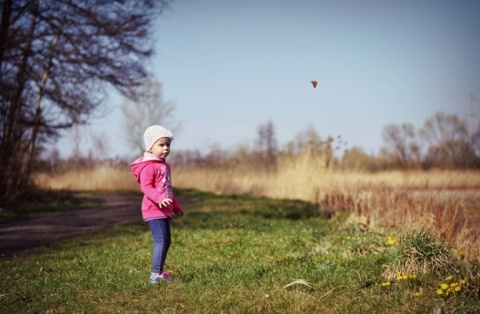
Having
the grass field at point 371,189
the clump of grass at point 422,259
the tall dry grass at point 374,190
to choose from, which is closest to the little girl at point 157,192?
the clump of grass at point 422,259

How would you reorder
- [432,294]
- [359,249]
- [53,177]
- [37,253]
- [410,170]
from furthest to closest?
[53,177]
[410,170]
[37,253]
[359,249]
[432,294]

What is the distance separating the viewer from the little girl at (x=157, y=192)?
4996mm

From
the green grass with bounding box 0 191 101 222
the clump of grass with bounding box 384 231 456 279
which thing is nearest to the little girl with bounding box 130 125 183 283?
the clump of grass with bounding box 384 231 456 279

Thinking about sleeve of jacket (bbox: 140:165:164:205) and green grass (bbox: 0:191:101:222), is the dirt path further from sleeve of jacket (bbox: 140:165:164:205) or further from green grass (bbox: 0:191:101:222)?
sleeve of jacket (bbox: 140:165:164:205)

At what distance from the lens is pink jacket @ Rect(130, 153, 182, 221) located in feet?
16.4

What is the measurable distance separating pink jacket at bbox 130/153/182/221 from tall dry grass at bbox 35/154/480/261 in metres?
3.62

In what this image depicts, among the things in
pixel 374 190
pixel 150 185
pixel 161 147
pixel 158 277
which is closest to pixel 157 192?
pixel 150 185

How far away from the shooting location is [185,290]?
456 centimetres

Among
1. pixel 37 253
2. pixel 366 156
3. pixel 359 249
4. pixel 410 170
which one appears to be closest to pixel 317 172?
pixel 366 156

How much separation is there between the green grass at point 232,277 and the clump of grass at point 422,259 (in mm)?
44

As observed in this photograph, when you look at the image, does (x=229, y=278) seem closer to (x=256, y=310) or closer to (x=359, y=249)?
(x=256, y=310)

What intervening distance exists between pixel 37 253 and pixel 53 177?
40.9ft

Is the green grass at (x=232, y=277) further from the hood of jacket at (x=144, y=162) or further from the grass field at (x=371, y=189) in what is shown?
the hood of jacket at (x=144, y=162)

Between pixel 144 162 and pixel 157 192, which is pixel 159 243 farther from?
pixel 144 162
